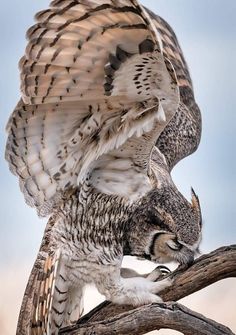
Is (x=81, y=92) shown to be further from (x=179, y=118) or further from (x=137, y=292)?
(x=179, y=118)

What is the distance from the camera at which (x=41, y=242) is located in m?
3.23

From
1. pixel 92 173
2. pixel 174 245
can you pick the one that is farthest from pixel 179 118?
pixel 174 245

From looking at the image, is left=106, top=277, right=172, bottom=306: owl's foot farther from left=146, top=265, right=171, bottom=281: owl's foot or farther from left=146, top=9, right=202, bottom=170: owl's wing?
left=146, top=9, right=202, bottom=170: owl's wing

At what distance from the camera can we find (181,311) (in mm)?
3064

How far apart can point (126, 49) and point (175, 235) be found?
0.54 metres

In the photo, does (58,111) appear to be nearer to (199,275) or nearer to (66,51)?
(66,51)

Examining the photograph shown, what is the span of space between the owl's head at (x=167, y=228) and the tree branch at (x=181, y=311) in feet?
0.16

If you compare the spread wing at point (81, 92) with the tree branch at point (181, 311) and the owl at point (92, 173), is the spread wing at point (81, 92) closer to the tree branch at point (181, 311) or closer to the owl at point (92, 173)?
the owl at point (92, 173)

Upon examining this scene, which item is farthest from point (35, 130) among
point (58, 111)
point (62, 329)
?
point (62, 329)

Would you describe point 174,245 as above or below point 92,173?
below

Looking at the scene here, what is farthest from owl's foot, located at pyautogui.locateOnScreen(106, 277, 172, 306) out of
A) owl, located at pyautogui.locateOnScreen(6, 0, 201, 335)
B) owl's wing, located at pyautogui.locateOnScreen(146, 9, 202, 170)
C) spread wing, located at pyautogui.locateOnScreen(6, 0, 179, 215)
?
owl's wing, located at pyautogui.locateOnScreen(146, 9, 202, 170)

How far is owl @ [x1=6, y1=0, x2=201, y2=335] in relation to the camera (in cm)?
297

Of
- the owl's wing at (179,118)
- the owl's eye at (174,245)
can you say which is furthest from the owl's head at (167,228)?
the owl's wing at (179,118)

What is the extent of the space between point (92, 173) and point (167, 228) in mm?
274
